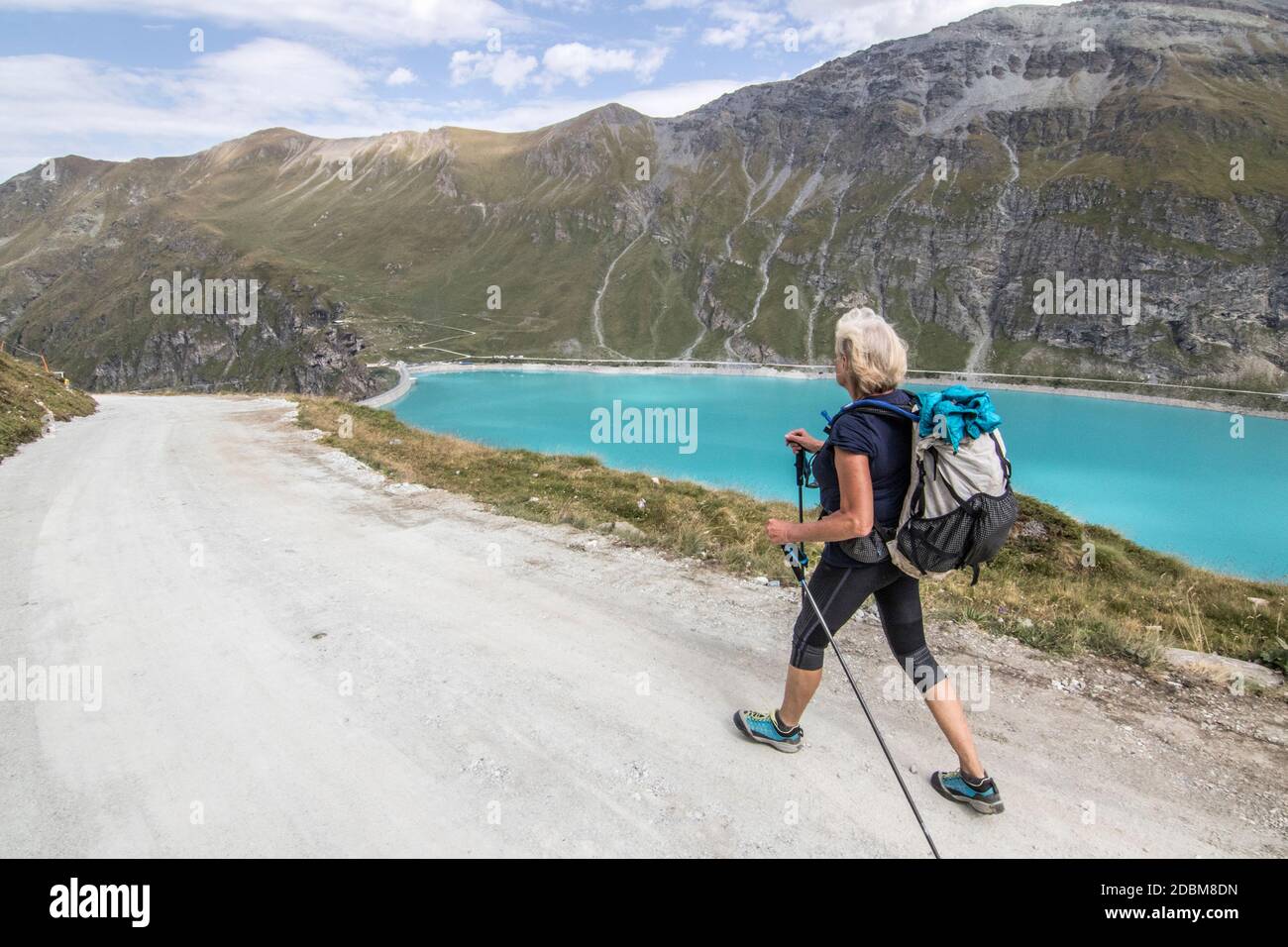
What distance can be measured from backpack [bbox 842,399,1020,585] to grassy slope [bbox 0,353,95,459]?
2109 centimetres

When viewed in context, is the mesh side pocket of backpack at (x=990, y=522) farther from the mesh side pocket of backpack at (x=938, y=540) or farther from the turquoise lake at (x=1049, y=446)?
the turquoise lake at (x=1049, y=446)

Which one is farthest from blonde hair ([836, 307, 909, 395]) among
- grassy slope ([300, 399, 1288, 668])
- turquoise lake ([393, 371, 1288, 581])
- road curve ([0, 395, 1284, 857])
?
turquoise lake ([393, 371, 1288, 581])

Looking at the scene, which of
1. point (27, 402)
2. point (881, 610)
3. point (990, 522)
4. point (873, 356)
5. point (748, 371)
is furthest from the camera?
point (748, 371)

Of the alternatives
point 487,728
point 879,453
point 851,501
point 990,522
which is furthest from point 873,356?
point 487,728

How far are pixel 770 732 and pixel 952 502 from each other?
2295 millimetres

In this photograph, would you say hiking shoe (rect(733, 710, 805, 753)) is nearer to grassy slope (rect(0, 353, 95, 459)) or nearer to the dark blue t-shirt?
the dark blue t-shirt

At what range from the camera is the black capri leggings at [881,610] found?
13.8ft

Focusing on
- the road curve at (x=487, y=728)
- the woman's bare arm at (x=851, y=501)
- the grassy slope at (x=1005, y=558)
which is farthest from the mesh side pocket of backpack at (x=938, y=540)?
the grassy slope at (x=1005, y=558)

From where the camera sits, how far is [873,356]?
4.04m

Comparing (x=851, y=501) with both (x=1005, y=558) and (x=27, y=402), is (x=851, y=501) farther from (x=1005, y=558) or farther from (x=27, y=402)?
(x=27, y=402)

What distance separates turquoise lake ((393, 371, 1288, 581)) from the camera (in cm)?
4206

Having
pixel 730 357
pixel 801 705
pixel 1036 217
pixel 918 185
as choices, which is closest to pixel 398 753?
pixel 801 705

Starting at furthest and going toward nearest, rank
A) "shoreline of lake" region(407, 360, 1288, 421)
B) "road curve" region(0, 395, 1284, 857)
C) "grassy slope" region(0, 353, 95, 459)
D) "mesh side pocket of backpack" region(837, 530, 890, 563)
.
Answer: "shoreline of lake" region(407, 360, 1288, 421)
"grassy slope" region(0, 353, 95, 459)
"mesh side pocket of backpack" region(837, 530, 890, 563)
"road curve" region(0, 395, 1284, 857)

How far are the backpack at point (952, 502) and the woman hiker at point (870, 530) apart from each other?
148 mm
